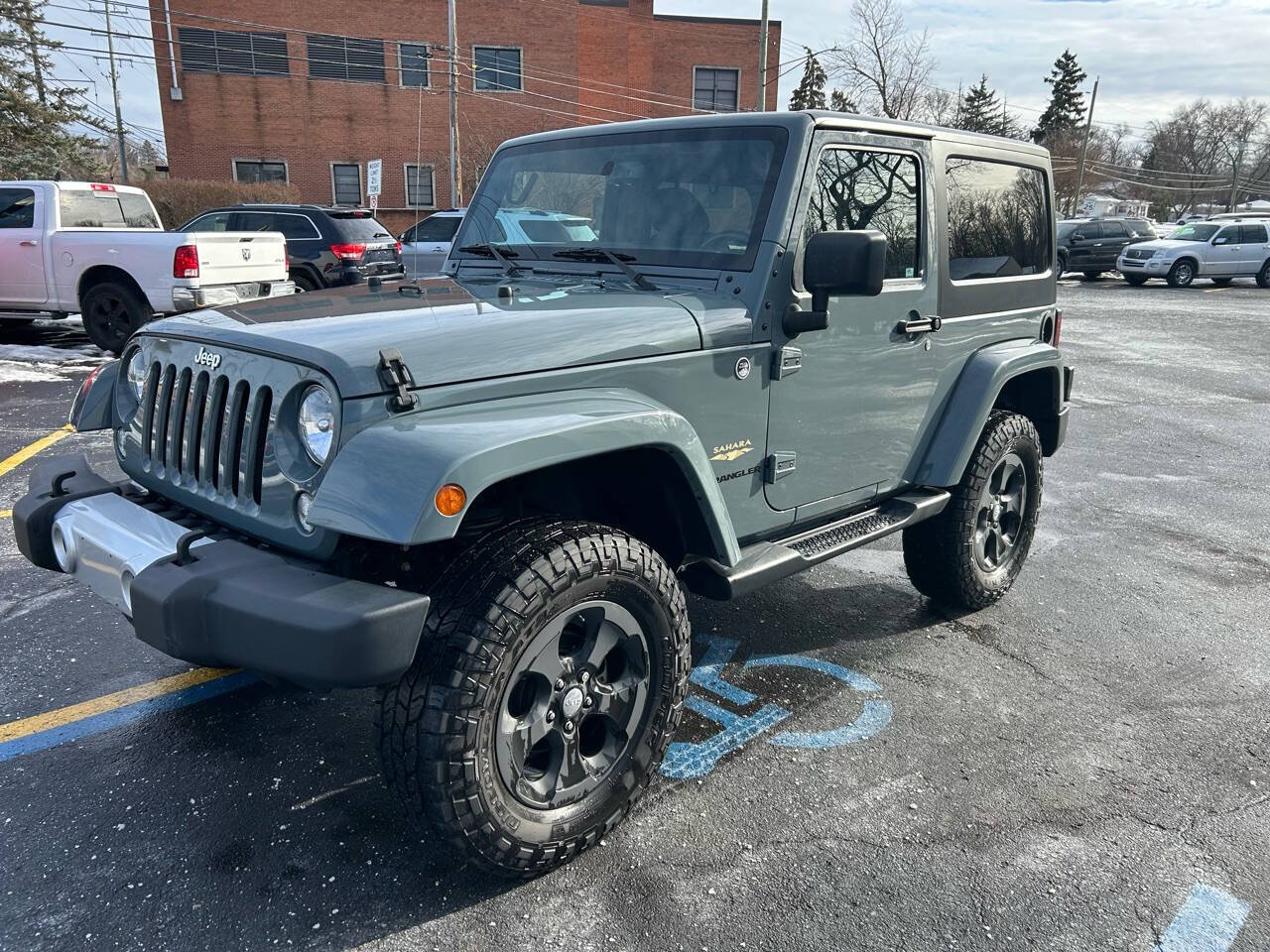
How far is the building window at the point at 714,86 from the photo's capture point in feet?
124

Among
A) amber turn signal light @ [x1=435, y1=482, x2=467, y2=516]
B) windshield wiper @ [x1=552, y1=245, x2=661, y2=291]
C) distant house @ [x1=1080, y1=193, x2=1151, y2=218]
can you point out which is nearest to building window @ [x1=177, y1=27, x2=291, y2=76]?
windshield wiper @ [x1=552, y1=245, x2=661, y2=291]

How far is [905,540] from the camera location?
13.8ft

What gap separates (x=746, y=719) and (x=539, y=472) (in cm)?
130

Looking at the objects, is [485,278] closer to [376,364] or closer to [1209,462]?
[376,364]

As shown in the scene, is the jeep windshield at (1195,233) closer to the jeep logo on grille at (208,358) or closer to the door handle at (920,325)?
the door handle at (920,325)

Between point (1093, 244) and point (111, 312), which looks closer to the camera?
point (111, 312)

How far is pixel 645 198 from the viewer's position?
322cm

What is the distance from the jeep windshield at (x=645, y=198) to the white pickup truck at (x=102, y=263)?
6.99m

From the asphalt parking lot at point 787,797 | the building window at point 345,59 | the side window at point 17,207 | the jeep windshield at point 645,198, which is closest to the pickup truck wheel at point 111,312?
the side window at point 17,207

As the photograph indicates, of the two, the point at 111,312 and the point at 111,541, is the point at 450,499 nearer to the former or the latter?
the point at 111,541

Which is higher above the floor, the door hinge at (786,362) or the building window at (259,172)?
the building window at (259,172)

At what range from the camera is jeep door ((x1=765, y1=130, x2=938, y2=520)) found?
3.08m

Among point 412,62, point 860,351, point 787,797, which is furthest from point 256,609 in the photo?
point 412,62

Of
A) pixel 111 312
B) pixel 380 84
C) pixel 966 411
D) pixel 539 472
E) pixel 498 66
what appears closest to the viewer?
pixel 539 472
